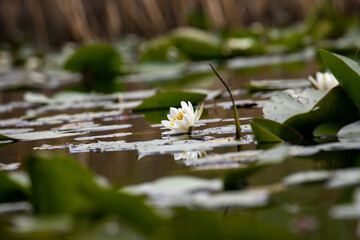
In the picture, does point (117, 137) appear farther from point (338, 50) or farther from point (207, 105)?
point (338, 50)

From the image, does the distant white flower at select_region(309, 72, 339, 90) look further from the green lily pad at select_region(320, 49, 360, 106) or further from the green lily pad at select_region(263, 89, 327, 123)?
the green lily pad at select_region(320, 49, 360, 106)

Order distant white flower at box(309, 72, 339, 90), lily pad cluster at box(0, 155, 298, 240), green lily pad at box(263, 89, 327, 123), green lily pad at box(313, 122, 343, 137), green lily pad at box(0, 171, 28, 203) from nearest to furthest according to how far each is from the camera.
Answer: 1. lily pad cluster at box(0, 155, 298, 240)
2. green lily pad at box(0, 171, 28, 203)
3. green lily pad at box(313, 122, 343, 137)
4. green lily pad at box(263, 89, 327, 123)
5. distant white flower at box(309, 72, 339, 90)

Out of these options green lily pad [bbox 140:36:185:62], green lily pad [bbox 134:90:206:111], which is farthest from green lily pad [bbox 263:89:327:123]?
green lily pad [bbox 140:36:185:62]

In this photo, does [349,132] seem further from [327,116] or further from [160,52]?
[160,52]

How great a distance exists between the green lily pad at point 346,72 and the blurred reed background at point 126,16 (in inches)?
213

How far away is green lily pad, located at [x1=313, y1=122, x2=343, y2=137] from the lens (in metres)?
1.55

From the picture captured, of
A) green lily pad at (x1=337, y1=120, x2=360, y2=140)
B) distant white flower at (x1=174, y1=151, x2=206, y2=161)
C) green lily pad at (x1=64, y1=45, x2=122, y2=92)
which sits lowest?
green lily pad at (x1=337, y1=120, x2=360, y2=140)

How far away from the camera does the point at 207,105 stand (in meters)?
2.63

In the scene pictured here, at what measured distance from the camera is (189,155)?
4.86ft

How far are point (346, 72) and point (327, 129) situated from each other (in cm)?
14

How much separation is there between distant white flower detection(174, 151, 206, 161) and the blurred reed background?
5.49m

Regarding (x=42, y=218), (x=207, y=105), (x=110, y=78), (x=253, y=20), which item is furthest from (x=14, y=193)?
(x=253, y=20)

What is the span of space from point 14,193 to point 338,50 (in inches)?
103

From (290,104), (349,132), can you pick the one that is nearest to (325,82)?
(290,104)
